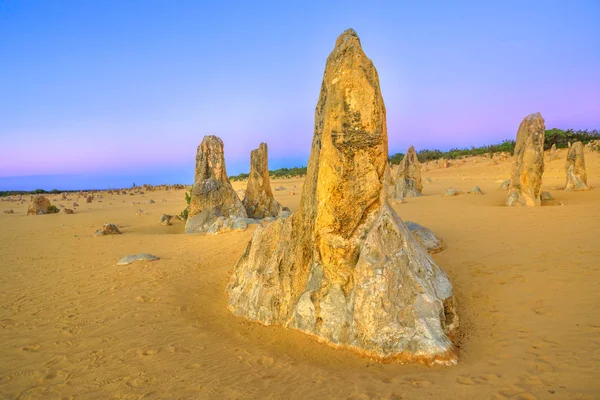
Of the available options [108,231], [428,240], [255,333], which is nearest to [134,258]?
[108,231]

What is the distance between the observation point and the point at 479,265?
297 inches

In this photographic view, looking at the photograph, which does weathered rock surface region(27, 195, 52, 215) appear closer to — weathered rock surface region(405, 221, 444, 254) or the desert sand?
the desert sand

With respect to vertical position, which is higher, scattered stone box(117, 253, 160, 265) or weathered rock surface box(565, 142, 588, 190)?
weathered rock surface box(565, 142, 588, 190)

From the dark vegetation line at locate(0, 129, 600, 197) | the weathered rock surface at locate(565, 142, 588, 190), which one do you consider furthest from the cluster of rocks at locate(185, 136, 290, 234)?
the dark vegetation line at locate(0, 129, 600, 197)

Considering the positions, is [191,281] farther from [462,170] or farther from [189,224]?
[462,170]

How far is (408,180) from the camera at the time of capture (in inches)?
825

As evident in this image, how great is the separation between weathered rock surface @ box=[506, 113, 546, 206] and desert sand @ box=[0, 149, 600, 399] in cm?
295

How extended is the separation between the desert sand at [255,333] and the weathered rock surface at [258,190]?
5452 mm

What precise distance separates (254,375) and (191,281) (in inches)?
171

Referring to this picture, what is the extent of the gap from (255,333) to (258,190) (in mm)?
10701

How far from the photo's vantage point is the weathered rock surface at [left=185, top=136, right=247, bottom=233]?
→ 14072mm

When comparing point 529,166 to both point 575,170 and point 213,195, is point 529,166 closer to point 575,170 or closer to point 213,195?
point 575,170

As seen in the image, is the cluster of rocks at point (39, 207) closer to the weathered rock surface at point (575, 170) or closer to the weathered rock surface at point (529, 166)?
the weathered rock surface at point (529, 166)

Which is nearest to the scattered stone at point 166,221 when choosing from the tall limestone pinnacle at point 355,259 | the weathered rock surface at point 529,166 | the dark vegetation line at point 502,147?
the tall limestone pinnacle at point 355,259
